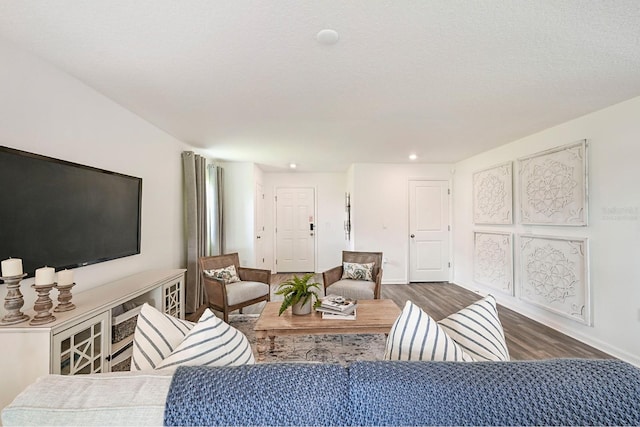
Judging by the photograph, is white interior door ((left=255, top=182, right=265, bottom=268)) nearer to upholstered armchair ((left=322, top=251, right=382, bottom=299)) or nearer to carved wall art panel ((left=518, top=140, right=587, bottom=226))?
upholstered armchair ((left=322, top=251, right=382, bottom=299))

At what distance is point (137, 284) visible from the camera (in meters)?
2.20

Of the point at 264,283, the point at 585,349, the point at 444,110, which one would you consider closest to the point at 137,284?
the point at 264,283

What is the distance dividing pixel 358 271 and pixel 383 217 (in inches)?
68.1

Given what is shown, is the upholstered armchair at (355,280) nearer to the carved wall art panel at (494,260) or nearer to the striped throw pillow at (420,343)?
the carved wall art panel at (494,260)

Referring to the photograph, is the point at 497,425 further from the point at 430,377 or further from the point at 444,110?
the point at 444,110

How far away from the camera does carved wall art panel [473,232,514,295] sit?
364cm

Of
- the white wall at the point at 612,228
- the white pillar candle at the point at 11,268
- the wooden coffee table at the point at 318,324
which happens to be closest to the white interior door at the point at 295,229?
the wooden coffee table at the point at 318,324

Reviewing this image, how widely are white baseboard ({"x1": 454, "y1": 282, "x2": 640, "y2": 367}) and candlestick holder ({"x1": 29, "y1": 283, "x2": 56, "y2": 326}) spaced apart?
4.10m

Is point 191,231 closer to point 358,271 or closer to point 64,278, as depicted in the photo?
point 64,278

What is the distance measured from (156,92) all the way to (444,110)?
244 centimetres

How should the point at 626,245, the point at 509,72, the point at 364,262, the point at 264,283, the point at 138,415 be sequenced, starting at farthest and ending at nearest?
1. the point at 364,262
2. the point at 264,283
3. the point at 626,245
4. the point at 509,72
5. the point at 138,415

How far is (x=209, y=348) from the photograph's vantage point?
85 cm

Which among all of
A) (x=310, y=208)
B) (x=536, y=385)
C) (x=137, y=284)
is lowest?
(x=137, y=284)

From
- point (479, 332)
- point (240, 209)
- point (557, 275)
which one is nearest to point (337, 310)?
point (479, 332)
